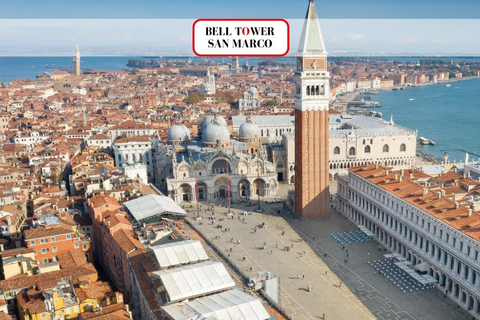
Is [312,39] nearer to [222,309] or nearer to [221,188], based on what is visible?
[221,188]

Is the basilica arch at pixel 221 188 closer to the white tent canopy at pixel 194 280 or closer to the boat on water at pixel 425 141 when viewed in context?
the white tent canopy at pixel 194 280

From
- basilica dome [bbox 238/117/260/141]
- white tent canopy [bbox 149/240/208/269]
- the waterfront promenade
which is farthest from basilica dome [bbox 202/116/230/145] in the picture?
white tent canopy [bbox 149/240/208/269]

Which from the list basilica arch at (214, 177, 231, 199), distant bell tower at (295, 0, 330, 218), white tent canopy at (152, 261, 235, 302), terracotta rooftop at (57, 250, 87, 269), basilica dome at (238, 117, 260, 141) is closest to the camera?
white tent canopy at (152, 261, 235, 302)

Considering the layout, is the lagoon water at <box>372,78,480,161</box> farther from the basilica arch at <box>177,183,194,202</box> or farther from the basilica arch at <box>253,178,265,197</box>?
the basilica arch at <box>177,183,194,202</box>

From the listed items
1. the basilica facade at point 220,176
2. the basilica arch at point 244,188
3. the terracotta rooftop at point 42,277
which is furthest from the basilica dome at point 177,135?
the terracotta rooftop at point 42,277

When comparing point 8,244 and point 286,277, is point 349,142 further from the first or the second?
point 8,244

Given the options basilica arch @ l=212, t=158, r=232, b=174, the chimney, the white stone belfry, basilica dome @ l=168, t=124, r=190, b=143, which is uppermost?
the white stone belfry
